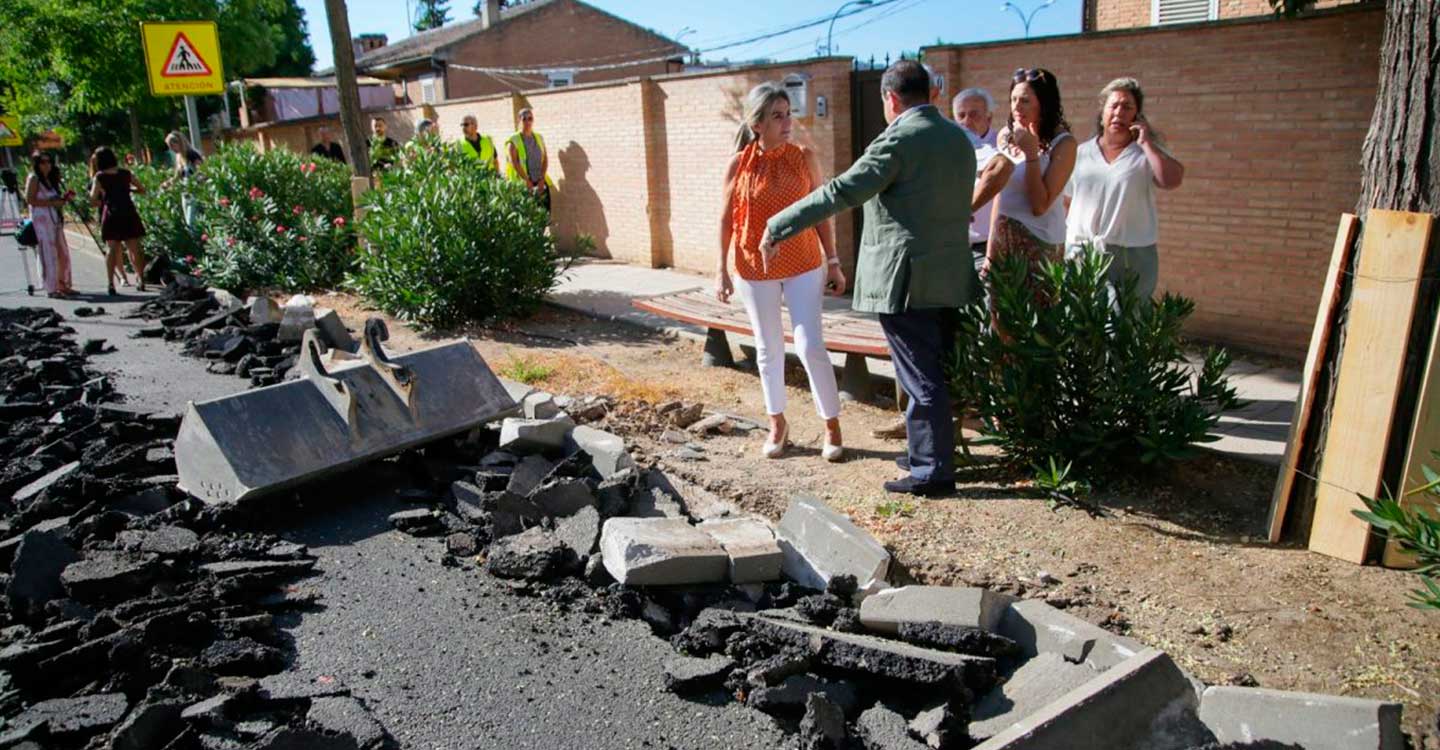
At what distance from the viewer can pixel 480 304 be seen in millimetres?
9445

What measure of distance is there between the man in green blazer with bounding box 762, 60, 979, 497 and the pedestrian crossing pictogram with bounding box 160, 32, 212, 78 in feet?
43.9

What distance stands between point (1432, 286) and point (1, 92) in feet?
119

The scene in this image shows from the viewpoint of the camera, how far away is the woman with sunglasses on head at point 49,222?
13008 millimetres

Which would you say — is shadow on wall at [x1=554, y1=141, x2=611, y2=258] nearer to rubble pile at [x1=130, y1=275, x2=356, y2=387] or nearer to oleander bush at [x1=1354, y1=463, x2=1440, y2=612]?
rubble pile at [x1=130, y1=275, x2=356, y2=387]

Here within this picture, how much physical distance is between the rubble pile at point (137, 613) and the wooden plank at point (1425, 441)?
3.69 meters

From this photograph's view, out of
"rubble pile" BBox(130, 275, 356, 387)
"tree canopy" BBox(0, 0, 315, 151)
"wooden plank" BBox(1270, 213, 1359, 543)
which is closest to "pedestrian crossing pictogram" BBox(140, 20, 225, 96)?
"rubble pile" BBox(130, 275, 356, 387)

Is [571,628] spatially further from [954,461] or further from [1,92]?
[1,92]

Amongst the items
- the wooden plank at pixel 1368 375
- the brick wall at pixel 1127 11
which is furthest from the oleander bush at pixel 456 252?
the wooden plank at pixel 1368 375

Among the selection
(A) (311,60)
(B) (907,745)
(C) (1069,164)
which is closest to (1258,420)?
(C) (1069,164)

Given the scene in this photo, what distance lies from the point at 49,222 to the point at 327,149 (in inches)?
184

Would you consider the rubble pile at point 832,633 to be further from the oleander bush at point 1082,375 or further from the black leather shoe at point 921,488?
the oleander bush at point 1082,375

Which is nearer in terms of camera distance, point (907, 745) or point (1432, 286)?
point (907, 745)

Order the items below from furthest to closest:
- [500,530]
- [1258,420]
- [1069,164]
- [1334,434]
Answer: [1258,420]
[1069,164]
[500,530]
[1334,434]

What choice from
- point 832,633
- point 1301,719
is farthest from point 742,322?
point 1301,719
